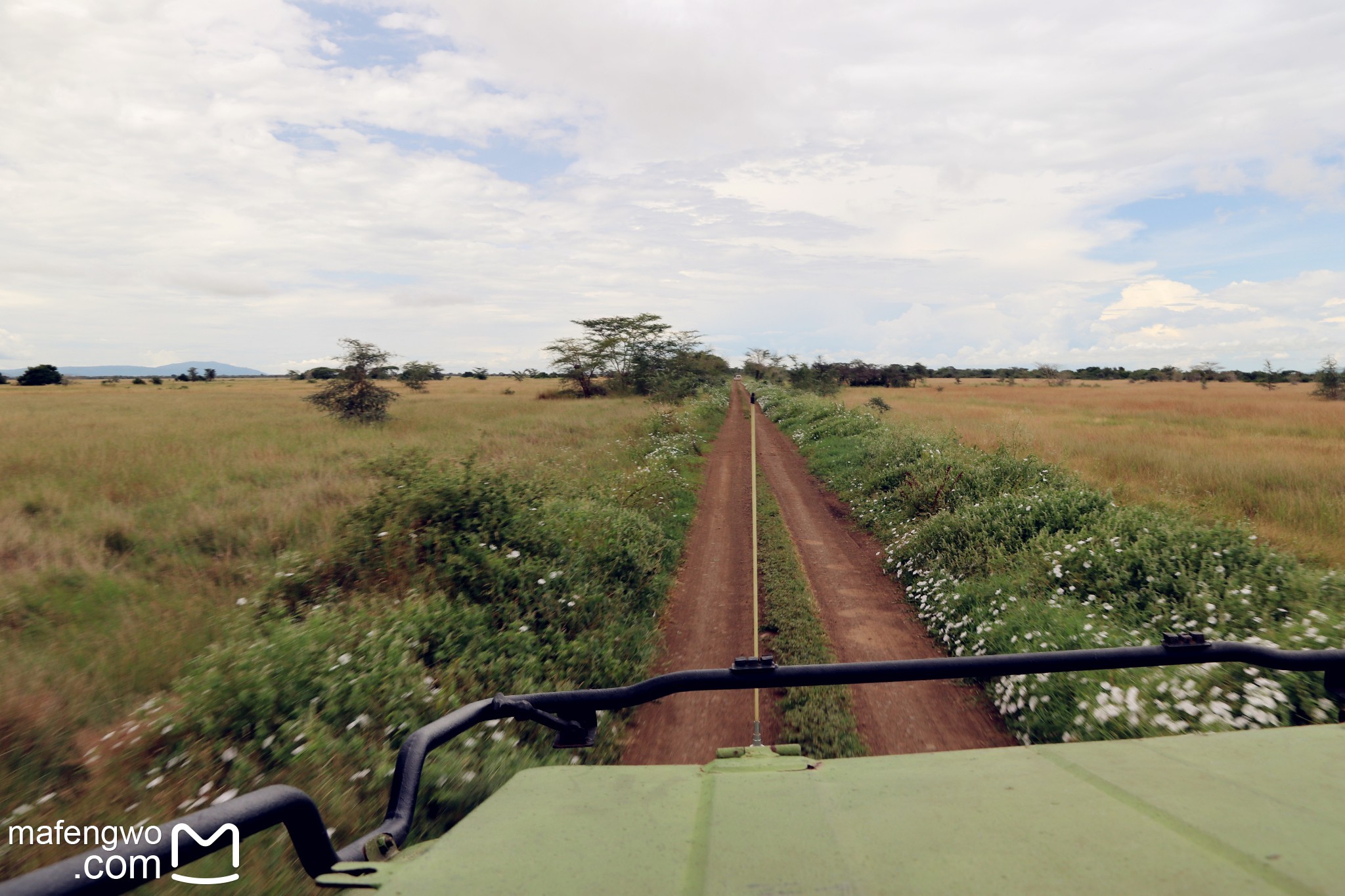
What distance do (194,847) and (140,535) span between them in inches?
317

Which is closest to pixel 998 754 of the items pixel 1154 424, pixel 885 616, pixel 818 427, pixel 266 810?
pixel 266 810

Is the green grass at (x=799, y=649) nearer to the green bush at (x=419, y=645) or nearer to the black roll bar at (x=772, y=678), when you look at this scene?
the green bush at (x=419, y=645)

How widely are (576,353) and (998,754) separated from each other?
4801cm

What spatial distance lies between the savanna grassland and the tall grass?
0.09 ft

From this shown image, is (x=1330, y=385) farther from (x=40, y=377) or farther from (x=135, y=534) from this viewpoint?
(x=40, y=377)

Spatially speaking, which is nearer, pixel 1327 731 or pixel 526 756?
pixel 1327 731

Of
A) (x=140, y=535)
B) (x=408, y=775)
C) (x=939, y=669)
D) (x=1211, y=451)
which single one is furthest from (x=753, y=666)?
(x=1211, y=451)

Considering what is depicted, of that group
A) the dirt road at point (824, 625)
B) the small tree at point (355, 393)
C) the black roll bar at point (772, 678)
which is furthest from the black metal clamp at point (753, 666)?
the small tree at point (355, 393)

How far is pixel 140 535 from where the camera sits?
24.1ft

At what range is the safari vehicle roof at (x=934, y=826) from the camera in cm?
143

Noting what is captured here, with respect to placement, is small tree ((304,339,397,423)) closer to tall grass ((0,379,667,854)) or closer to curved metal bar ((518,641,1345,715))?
tall grass ((0,379,667,854))

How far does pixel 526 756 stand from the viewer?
13.4ft

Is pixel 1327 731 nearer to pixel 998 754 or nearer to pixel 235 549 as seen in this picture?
pixel 998 754

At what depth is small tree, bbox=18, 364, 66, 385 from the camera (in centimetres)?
5476
